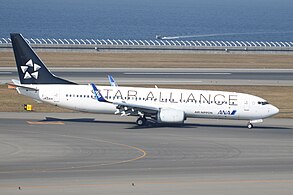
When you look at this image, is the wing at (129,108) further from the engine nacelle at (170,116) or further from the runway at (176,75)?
the runway at (176,75)

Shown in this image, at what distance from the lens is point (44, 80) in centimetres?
7038

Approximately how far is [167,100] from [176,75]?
3777 cm

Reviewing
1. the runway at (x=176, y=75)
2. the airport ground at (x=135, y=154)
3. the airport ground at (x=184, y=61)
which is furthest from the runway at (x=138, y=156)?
the runway at (x=176, y=75)

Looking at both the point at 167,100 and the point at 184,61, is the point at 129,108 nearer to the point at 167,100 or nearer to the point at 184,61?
the point at 167,100

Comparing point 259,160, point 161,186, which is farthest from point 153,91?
point 161,186

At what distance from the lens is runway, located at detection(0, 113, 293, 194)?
44281mm

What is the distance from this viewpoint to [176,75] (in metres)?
106

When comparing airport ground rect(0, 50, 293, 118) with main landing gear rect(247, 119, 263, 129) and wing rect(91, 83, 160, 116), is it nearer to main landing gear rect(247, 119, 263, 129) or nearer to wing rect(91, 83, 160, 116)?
main landing gear rect(247, 119, 263, 129)

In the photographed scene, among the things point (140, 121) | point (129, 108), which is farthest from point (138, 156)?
point (140, 121)

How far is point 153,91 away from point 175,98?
81.9 inches

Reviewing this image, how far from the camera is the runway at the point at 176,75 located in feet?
326

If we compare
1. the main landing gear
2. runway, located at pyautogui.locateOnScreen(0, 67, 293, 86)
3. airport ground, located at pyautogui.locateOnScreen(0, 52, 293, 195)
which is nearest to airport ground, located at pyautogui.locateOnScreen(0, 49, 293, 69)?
runway, located at pyautogui.locateOnScreen(0, 67, 293, 86)

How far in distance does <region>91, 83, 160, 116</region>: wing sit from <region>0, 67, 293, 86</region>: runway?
28504mm

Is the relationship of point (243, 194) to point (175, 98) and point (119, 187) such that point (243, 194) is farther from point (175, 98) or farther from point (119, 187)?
point (175, 98)
